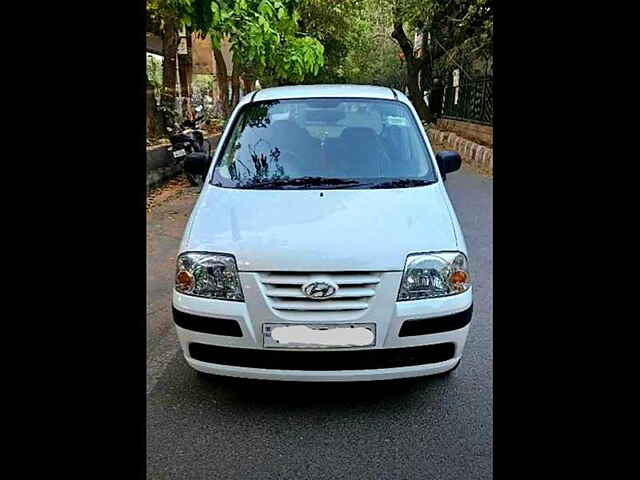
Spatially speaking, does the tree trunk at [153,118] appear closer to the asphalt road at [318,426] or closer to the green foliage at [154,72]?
the green foliage at [154,72]

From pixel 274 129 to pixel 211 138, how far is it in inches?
532

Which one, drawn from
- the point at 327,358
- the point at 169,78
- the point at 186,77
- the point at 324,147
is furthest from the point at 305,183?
the point at 186,77

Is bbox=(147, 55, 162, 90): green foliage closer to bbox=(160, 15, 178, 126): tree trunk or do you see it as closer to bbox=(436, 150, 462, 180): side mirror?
bbox=(160, 15, 178, 126): tree trunk

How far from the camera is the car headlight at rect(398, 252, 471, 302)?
3211 mm

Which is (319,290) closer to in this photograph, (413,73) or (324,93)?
(324,93)

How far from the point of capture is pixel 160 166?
11.5 m

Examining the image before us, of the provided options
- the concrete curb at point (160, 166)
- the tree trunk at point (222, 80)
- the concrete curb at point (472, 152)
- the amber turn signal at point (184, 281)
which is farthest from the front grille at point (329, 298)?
the tree trunk at point (222, 80)

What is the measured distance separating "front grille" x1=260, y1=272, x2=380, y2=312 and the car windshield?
0.99m

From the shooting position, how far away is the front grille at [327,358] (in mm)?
3172

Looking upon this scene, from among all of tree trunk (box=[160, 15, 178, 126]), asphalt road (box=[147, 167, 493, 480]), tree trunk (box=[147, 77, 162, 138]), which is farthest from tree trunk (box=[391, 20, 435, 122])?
asphalt road (box=[147, 167, 493, 480])

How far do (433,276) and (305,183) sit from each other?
3.85 feet
